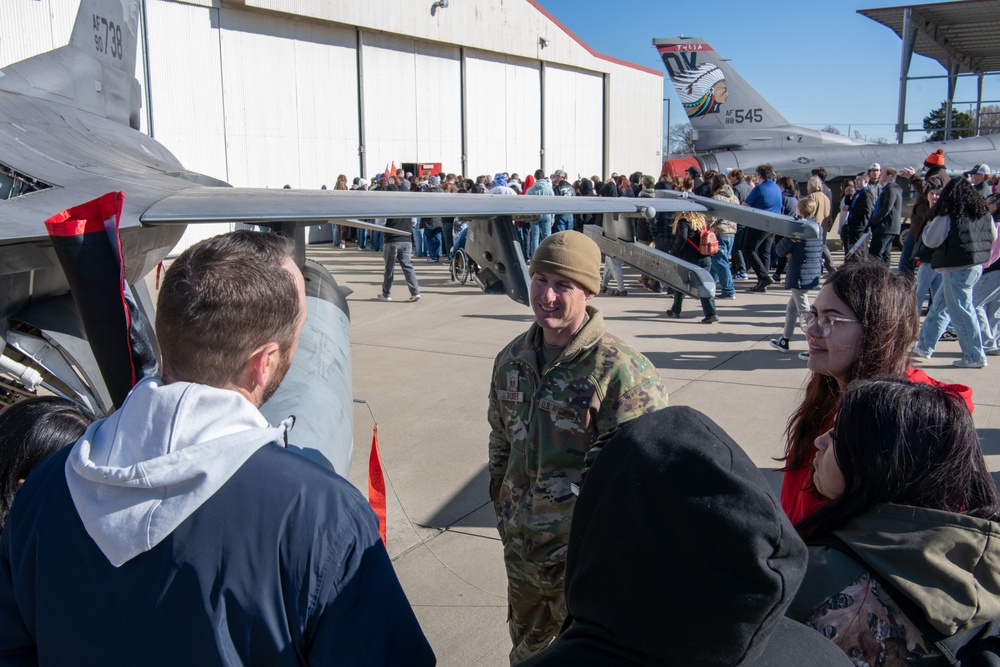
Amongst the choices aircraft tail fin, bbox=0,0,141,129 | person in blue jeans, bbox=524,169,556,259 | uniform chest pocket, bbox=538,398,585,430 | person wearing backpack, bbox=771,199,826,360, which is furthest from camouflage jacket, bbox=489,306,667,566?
person in blue jeans, bbox=524,169,556,259

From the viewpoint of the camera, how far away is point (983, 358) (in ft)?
23.6

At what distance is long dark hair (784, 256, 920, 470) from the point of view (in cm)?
230

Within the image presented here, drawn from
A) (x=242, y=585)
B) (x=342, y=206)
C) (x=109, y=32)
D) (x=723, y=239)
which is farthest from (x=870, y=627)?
(x=723, y=239)

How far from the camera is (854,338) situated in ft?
7.62

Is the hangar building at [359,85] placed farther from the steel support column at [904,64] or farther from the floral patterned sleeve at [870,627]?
the floral patterned sleeve at [870,627]

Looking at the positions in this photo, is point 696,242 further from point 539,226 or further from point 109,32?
point 109,32

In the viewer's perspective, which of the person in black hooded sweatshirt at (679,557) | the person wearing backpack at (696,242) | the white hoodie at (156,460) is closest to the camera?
the person in black hooded sweatshirt at (679,557)

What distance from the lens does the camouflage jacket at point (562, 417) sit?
238 centimetres

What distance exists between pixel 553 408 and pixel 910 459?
1115 mm

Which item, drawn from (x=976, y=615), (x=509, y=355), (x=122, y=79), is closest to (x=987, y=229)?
(x=509, y=355)

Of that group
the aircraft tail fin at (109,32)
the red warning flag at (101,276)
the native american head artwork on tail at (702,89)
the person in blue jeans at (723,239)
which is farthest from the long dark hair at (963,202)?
the native american head artwork on tail at (702,89)

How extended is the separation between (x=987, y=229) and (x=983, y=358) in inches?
50.3

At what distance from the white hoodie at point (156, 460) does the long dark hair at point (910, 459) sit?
114 centimetres

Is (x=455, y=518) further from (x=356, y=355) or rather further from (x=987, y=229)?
(x=987, y=229)
